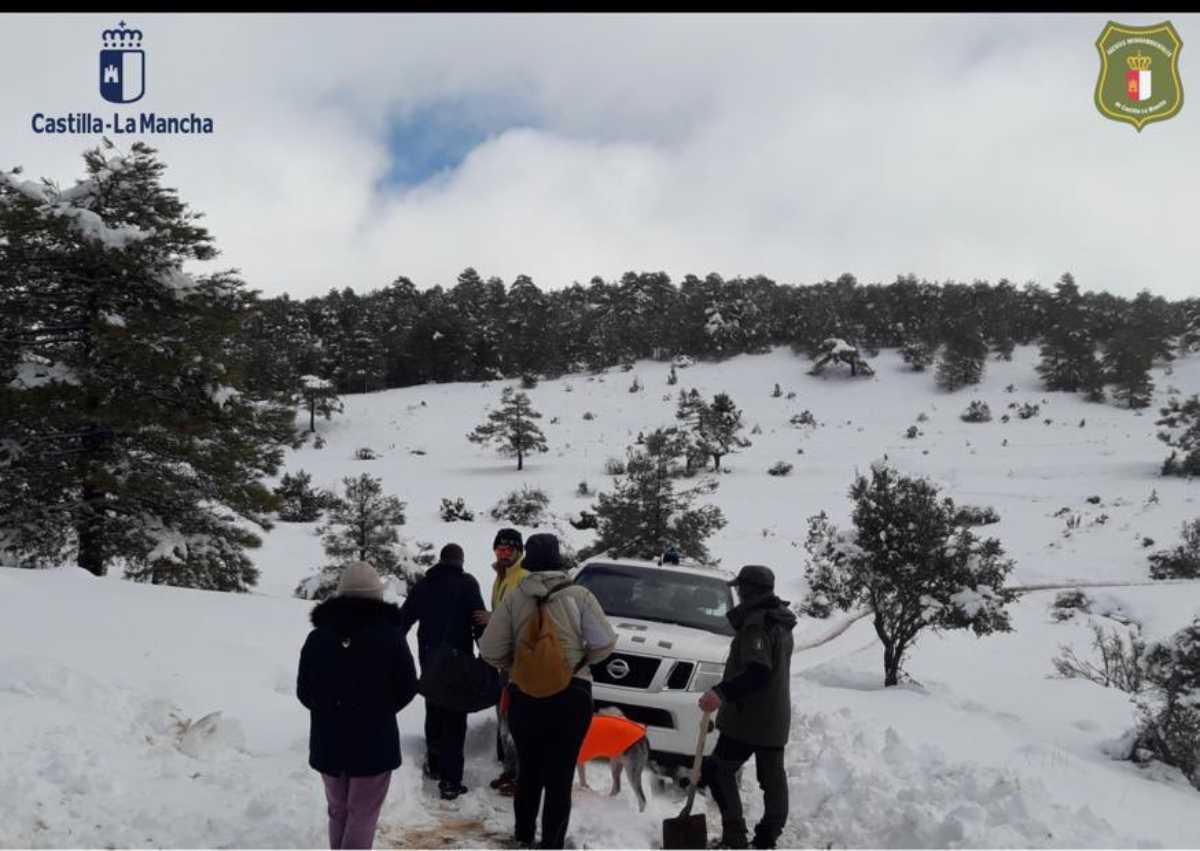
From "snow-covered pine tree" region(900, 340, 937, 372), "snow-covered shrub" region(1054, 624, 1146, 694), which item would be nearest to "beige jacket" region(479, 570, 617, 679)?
"snow-covered shrub" region(1054, 624, 1146, 694)

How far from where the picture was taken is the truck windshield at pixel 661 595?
6.96m

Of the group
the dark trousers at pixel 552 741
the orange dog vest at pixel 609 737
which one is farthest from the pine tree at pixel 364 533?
the dark trousers at pixel 552 741

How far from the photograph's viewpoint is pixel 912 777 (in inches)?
227

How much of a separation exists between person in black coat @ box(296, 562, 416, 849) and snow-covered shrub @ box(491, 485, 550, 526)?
83.0 ft

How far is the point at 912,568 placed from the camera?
12102mm

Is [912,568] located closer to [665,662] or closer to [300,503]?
[665,662]

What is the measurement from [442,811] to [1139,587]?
21.2m

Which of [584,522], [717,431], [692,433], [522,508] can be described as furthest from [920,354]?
[584,522]

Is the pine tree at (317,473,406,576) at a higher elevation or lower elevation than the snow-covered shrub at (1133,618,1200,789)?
higher

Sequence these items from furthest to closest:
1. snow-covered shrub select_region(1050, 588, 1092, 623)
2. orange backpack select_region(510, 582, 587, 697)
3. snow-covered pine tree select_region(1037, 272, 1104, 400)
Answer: snow-covered pine tree select_region(1037, 272, 1104, 400)
snow-covered shrub select_region(1050, 588, 1092, 623)
orange backpack select_region(510, 582, 587, 697)

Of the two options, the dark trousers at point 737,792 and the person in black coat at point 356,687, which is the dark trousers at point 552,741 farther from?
the dark trousers at point 737,792

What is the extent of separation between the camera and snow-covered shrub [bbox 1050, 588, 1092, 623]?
18.4 metres

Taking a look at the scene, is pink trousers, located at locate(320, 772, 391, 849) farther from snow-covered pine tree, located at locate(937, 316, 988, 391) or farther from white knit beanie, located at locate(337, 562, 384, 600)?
snow-covered pine tree, located at locate(937, 316, 988, 391)

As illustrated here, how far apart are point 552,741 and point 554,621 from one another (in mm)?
632
